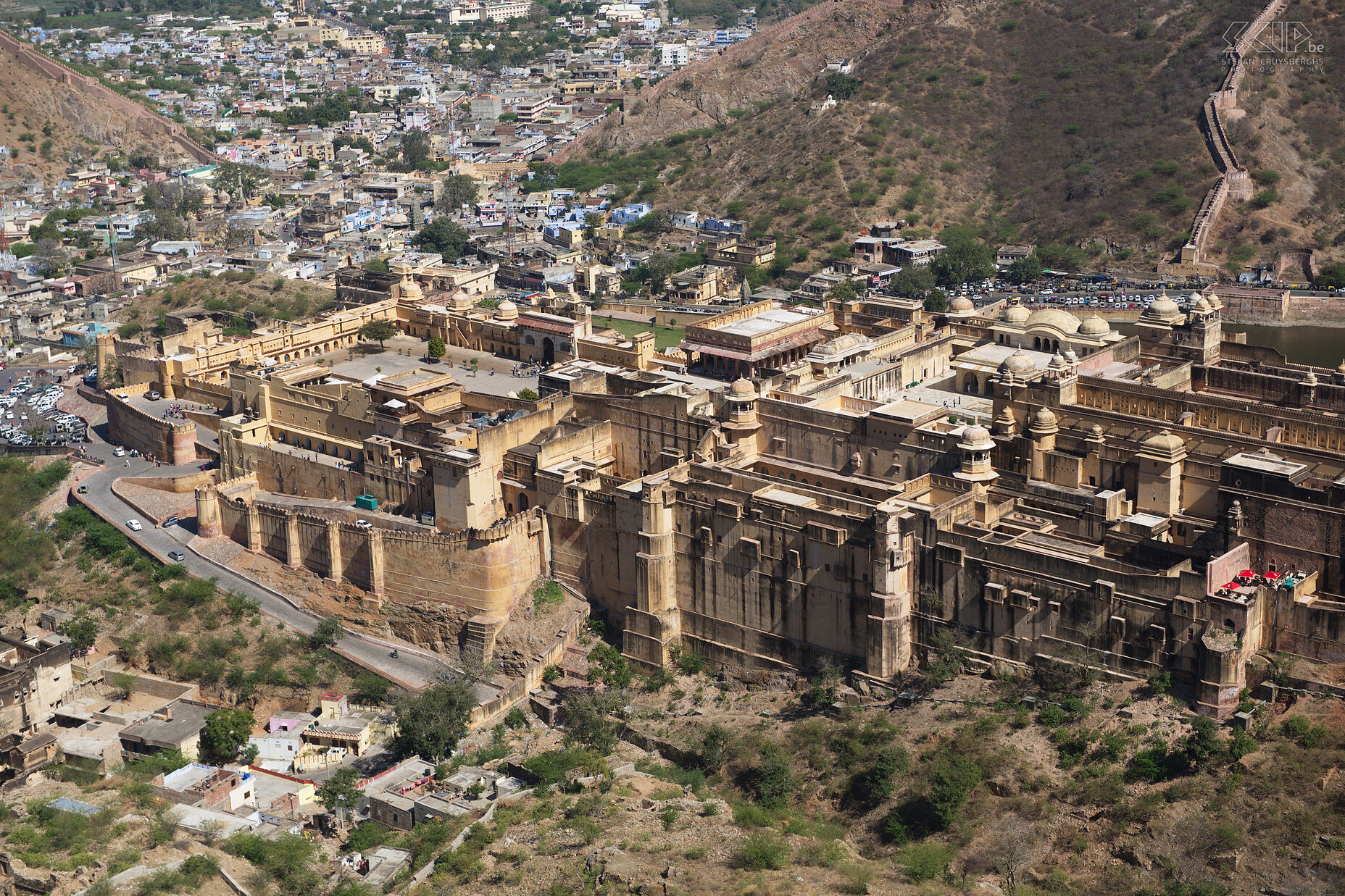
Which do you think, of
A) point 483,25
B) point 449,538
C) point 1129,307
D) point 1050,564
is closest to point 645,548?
point 449,538

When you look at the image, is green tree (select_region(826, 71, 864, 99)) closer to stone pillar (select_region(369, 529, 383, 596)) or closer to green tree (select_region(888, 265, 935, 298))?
green tree (select_region(888, 265, 935, 298))

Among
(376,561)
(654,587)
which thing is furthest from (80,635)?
(654,587)

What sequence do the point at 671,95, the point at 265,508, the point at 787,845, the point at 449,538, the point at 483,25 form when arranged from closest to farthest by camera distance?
1. the point at 787,845
2. the point at 449,538
3. the point at 265,508
4. the point at 671,95
5. the point at 483,25

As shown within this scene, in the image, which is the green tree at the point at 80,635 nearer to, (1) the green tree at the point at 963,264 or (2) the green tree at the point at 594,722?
(2) the green tree at the point at 594,722

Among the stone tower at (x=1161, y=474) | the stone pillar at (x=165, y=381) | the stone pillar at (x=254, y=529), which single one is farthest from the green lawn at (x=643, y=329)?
the stone tower at (x=1161, y=474)

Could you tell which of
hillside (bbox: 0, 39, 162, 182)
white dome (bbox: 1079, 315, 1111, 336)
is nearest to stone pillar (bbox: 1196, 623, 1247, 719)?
white dome (bbox: 1079, 315, 1111, 336)

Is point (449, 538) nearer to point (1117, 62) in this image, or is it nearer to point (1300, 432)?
point (1300, 432)
